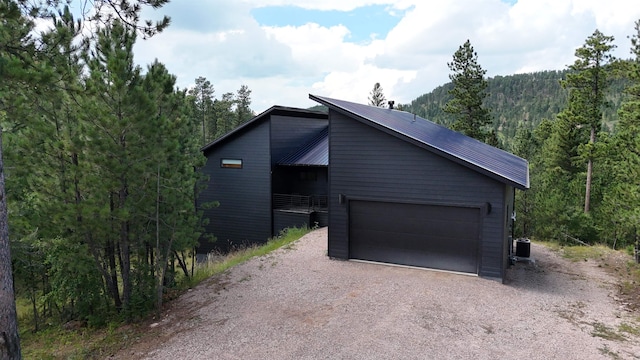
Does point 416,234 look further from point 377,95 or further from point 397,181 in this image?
point 377,95

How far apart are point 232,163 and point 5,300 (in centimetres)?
1376

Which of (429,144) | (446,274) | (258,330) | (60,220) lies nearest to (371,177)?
(429,144)

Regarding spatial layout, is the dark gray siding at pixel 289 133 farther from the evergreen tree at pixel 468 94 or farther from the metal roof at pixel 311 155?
the evergreen tree at pixel 468 94

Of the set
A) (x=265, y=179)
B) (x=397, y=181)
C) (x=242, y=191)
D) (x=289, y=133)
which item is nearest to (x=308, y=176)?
(x=265, y=179)

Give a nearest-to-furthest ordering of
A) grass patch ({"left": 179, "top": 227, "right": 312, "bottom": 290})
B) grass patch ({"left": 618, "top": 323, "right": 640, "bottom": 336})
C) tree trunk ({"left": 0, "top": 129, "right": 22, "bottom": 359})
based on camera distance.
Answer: tree trunk ({"left": 0, "top": 129, "right": 22, "bottom": 359}) → grass patch ({"left": 618, "top": 323, "right": 640, "bottom": 336}) → grass patch ({"left": 179, "top": 227, "right": 312, "bottom": 290})

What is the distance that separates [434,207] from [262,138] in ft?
33.0

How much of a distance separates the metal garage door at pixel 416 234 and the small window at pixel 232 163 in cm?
890

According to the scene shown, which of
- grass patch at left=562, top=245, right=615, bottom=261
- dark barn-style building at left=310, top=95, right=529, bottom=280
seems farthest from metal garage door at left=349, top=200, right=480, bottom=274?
grass patch at left=562, top=245, right=615, bottom=261

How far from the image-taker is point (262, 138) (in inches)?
725

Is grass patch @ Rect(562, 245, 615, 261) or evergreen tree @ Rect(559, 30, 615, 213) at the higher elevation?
evergreen tree @ Rect(559, 30, 615, 213)

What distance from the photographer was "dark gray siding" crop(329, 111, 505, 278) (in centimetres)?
990

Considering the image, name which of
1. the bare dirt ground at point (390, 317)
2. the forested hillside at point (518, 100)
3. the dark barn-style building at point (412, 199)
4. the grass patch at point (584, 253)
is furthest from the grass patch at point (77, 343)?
the forested hillside at point (518, 100)

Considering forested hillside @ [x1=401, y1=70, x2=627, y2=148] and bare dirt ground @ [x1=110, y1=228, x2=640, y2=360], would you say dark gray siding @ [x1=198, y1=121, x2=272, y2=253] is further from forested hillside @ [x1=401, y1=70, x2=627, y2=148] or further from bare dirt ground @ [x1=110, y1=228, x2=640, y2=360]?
forested hillside @ [x1=401, y1=70, x2=627, y2=148]

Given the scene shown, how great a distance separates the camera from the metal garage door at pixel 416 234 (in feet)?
33.9
